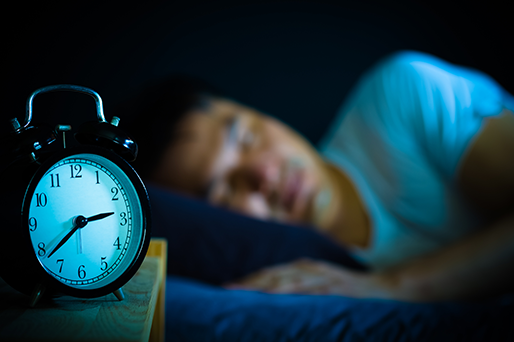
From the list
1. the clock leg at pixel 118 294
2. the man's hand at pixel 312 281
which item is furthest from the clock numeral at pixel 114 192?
the man's hand at pixel 312 281

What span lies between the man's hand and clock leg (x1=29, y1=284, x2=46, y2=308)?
72cm

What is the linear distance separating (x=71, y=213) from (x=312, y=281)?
2.59 ft

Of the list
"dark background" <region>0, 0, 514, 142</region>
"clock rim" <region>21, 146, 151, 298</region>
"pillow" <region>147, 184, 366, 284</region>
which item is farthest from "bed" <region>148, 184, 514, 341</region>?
"dark background" <region>0, 0, 514, 142</region>

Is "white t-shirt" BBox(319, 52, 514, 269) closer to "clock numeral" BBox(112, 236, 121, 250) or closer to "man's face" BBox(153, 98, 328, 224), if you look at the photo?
"man's face" BBox(153, 98, 328, 224)

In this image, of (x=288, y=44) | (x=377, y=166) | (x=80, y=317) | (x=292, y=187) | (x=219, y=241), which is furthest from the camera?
(x=288, y=44)

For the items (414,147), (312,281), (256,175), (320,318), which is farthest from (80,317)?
(414,147)

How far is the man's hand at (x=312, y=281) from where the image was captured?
3.40 ft

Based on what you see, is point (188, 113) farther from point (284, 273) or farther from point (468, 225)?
point (468, 225)

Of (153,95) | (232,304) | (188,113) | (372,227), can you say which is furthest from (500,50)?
(232,304)

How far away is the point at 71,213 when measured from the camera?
44 cm

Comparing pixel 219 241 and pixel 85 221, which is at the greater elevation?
pixel 85 221

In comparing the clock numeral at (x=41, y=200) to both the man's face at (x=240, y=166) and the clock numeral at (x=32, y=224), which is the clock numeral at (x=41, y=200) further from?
the man's face at (x=240, y=166)

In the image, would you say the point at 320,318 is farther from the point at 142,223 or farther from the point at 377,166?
the point at 377,166

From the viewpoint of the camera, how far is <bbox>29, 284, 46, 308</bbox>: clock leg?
40cm
